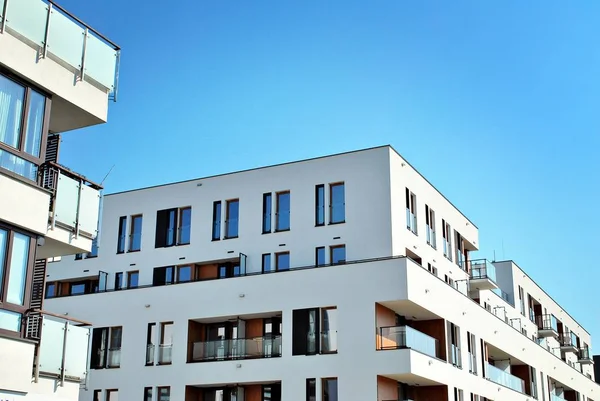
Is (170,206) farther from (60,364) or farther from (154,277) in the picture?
(60,364)

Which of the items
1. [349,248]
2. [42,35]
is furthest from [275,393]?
[42,35]

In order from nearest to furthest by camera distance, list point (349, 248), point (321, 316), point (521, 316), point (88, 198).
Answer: point (88, 198) → point (321, 316) → point (349, 248) → point (521, 316)

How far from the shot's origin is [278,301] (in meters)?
32.8

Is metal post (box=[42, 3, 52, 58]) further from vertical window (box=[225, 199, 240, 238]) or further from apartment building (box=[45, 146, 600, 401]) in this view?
vertical window (box=[225, 199, 240, 238])

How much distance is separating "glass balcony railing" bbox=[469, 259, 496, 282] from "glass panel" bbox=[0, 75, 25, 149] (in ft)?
107

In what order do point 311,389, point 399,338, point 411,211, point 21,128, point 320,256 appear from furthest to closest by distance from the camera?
1. point 411,211
2. point 320,256
3. point 311,389
4. point 399,338
5. point 21,128

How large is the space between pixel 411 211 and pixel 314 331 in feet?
25.3

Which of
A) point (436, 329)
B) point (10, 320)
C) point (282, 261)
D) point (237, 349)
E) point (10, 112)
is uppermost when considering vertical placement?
point (282, 261)

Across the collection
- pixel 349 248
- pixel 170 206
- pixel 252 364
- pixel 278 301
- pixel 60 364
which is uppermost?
pixel 170 206

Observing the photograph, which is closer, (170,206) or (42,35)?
(42,35)

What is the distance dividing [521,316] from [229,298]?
2489cm

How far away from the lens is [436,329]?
3481 cm

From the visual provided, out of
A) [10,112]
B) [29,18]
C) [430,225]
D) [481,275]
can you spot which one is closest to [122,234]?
[430,225]

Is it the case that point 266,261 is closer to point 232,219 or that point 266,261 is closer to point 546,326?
point 232,219
